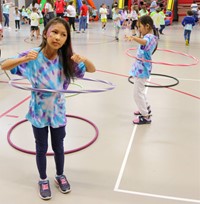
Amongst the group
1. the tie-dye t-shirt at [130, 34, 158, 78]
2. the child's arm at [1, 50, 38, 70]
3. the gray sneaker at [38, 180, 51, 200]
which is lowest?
the gray sneaker at [38, 180, 51, 200]

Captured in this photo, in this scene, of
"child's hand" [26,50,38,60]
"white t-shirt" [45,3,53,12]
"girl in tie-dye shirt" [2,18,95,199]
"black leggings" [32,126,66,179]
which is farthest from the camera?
"white t-shirt" [45,3,53,12]

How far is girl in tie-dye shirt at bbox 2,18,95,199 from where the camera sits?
2.32 m

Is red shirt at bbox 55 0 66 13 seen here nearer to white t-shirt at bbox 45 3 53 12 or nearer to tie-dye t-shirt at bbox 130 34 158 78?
white t-shirt at bbox 45 3 53 12

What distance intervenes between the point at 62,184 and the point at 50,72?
1039 millimetres

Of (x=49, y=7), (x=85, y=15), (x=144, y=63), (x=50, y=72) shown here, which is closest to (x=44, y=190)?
(x=50, y=72)

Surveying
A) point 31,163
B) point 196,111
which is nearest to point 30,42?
point 196,111

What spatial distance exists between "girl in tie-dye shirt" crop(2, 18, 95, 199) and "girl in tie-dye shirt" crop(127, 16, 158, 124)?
1571 mm

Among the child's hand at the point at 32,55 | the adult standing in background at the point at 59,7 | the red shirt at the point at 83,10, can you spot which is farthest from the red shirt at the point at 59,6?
the child's hand at the point at 32,55

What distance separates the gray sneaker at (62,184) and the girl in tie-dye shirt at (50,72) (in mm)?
144

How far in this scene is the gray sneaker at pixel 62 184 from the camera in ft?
8.98

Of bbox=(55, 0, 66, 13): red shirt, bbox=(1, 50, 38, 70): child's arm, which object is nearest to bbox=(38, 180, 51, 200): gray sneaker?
bbox=(1, 50, 38, 70): child's arm

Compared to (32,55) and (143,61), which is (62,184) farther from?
(143,61)

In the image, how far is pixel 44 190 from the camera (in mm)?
2684

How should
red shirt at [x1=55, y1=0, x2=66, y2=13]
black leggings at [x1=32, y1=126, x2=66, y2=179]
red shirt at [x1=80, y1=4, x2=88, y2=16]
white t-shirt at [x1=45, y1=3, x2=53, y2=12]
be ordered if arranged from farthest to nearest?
red shirt at [x1=80, y1=4, x2=88, y2=16] < red shirt at [x1=55, y1=0, x2=66, y2=13] < white t-shirt at [x1=45, y1=3, x2=53, y2=12] < black leggings at [x1=32, y1=126, x2=66, y2=179]
